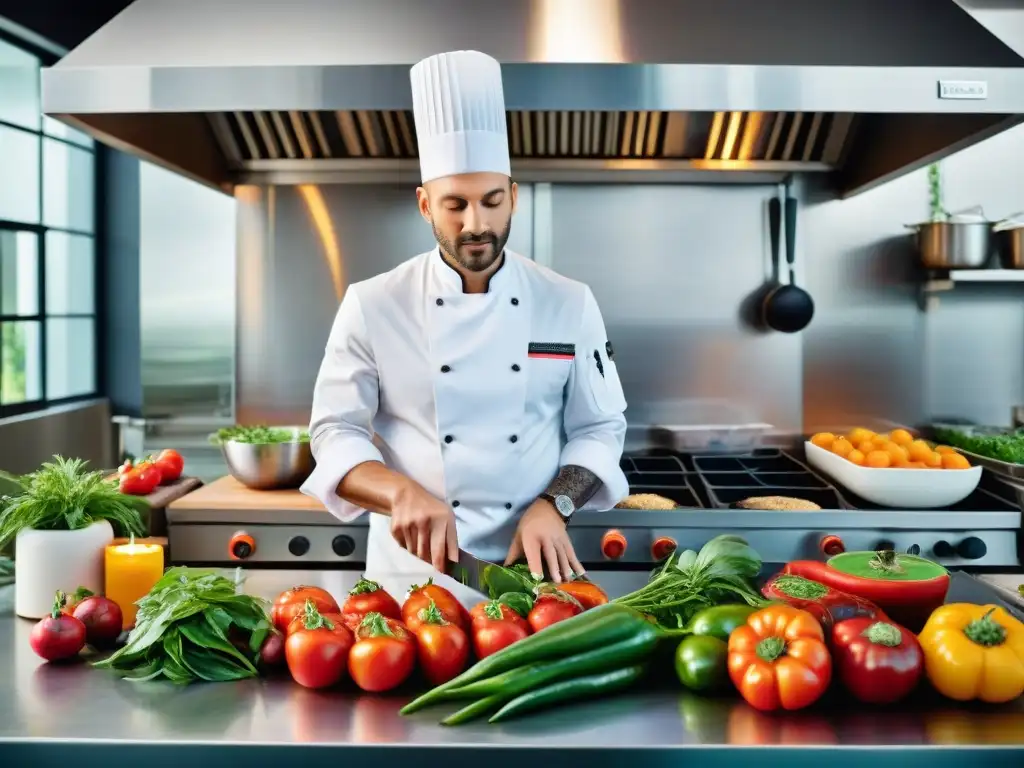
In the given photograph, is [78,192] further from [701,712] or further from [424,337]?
[701,712]

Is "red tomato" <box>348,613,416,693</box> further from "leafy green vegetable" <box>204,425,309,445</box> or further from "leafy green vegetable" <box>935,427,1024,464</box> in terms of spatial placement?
"leafy green vegetable" <box>935,427,1024,464</box>

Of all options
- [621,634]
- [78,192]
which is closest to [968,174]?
[621,634]

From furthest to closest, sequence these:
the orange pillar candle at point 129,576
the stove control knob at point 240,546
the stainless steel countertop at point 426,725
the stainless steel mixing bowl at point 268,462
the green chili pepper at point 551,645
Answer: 1. the stainless steel mixing bowl at point 268,462
2. the stove control knob at point 240,546
3. the orange pillar candle at point 129,576
4. the green chili pepper at point 551,645
5. the stainless steel countertop at point 426,725

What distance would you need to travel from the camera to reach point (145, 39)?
2.60 m

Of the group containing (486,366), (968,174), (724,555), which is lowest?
(724,555)

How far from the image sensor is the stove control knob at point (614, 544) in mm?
2809

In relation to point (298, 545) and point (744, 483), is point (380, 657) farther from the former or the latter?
point (744, 483)

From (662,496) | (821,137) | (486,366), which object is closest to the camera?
(486,366)

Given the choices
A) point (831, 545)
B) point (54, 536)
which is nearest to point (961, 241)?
point (831, 545)

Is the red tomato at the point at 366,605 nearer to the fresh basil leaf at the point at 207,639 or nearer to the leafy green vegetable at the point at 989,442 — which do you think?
the fresh basil leaf at the point at 207,639

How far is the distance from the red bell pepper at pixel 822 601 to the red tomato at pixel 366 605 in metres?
0.56

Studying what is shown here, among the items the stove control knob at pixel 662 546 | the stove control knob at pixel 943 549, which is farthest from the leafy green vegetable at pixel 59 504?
the stove control knob at pixel 943 549

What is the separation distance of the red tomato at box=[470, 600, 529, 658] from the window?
3.20 meters

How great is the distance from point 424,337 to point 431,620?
3.37 feet
